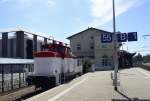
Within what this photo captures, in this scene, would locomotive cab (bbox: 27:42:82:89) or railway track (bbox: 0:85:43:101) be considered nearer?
railway track (bbox: 0:85:43:101)

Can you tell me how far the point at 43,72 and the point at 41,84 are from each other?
3.33 feet

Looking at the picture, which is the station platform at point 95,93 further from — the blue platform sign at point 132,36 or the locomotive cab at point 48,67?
the blue platform sign at point 132,36

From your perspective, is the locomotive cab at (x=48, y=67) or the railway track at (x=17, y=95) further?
the locomotive cab at (x=48, y=67)

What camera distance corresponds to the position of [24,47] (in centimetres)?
6606

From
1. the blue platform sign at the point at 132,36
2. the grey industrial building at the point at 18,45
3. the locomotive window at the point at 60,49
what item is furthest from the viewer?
the grey industrial building at the point at 18,45

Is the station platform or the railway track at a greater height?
the station platform

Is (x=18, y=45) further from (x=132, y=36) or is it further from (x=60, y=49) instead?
(x=132, y=36)

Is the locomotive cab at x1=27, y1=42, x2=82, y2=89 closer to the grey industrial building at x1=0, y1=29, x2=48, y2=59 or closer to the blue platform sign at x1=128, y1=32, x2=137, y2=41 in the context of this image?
the blue platform sign at x1=128, y1=32, x2=137, y2=41

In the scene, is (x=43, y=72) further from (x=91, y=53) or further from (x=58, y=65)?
(x=91, y=53)

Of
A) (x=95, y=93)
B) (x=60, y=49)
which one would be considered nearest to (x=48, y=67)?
(x=60, y=49)

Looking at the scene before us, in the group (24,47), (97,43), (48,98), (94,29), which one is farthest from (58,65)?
(94,29)

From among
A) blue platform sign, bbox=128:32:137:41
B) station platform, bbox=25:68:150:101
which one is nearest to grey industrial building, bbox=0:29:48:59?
station platform, bbox=25:68:150:101

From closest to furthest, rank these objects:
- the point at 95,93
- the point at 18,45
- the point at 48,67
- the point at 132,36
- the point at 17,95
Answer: the point at 95,93, the point at 17,95, the point at 48,67, the point at 132,36, the point at 18,45

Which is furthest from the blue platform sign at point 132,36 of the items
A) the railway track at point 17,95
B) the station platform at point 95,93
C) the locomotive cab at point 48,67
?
the railway track at point 17,95
